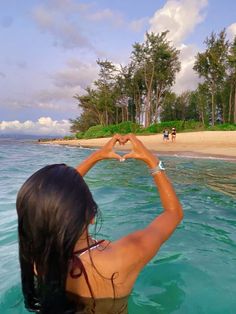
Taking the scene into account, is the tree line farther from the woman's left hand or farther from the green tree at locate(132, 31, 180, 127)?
the woman's left hand

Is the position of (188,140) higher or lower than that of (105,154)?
lower

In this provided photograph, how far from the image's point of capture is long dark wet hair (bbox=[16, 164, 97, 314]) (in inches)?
57.8

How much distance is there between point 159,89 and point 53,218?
54.4m

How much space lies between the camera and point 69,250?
4.96 feet

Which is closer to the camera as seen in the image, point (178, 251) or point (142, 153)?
point (142, 153)

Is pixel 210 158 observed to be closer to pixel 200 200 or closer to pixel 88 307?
pixel 200 200

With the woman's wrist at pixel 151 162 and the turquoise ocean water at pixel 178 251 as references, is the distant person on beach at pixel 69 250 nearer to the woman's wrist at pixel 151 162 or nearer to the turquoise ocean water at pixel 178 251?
the woman's wrist at pixel 151 162

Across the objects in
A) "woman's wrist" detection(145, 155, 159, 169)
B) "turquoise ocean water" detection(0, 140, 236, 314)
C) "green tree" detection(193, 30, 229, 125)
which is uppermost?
"green tree" detection(193, 30, 229, 125)

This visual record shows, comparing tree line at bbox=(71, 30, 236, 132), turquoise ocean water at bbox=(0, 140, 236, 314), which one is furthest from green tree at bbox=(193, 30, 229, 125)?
turquoise ocean water at bbox=(0, 140, 236, 314)

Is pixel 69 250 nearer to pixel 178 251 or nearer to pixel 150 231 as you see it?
pixel 150 231

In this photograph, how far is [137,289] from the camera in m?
3.52

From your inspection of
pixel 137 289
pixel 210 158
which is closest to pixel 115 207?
pixel 137 289

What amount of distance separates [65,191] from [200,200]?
680cm

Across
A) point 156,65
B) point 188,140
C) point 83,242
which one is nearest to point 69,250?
point 83,242
